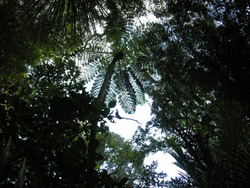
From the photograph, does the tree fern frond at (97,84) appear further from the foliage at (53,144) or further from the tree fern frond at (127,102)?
the foliage at (53,144)

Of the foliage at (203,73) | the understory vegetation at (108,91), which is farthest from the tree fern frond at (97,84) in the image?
the foliage at (203,73)

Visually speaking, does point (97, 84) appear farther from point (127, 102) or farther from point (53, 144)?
point (53, 144)

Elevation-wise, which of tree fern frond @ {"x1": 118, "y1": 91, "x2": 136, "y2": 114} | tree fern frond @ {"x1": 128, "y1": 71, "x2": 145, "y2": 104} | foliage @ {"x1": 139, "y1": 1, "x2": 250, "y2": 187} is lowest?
foliage @ {"x1": 139, "y1": 1, "x2": 250, "y2": 187}

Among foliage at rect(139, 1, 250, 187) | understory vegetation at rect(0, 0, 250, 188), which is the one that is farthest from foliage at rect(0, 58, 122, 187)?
foliage at rect(139, 1, 250, 187)

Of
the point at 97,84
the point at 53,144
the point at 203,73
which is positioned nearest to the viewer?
the point at 53,144

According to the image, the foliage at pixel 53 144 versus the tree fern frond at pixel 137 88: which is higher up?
the tree fern frond at pixel 137 88

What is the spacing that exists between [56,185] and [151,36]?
4243 mm

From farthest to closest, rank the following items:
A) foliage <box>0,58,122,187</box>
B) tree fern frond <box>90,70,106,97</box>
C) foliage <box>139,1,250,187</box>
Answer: tree fern frond <box>90,70,106,97</box>, foliage <box>139,1,250,187</box>, foliage <box>0,58,122,187</box>

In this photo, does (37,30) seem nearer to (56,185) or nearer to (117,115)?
(117,115)

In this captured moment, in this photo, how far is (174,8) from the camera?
363cm

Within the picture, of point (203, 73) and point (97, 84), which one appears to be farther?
point (97, 84)

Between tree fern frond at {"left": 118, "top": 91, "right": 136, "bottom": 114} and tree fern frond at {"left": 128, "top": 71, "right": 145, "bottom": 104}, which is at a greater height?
tree fern frond at {"left": 128, "top": 71, "right": 145, "bottom": 104}

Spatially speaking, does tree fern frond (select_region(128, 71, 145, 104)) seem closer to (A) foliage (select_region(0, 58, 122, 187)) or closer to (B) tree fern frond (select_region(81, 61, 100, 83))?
(B) tree fern frond (select_region(81, 61, 100, 83))

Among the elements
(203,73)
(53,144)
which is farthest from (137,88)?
(53,144)
